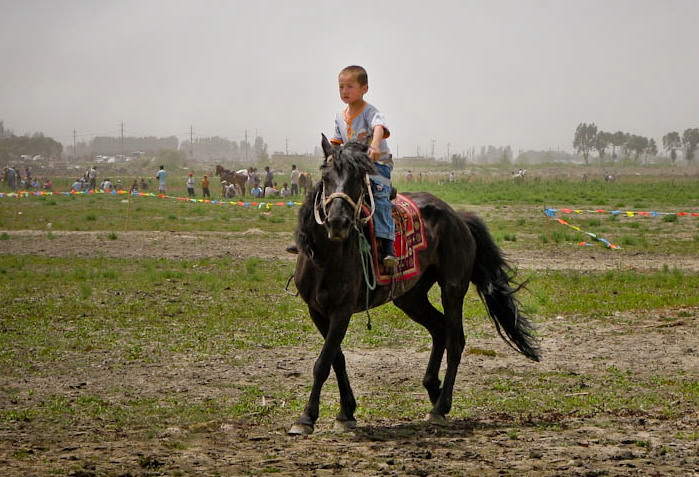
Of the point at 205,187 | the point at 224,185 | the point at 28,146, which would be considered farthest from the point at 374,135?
the point at 28,146

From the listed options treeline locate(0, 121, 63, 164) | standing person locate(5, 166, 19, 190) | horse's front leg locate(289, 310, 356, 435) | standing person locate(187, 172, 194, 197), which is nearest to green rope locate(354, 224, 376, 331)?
horse's front leg locate(289, 310, 356, 435)

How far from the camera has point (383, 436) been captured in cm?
659

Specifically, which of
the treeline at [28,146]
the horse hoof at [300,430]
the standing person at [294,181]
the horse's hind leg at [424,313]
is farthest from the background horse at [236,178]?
the treeline at [28,146]

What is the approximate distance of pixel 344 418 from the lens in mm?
6871

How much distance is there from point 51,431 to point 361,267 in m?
2.60

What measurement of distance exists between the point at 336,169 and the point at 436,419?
6.95 feet

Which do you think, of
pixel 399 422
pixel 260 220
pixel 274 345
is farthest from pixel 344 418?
pixel 260 220

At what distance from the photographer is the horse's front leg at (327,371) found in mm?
6594

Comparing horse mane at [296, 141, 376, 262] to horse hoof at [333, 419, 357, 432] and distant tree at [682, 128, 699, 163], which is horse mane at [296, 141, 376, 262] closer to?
horse hoof at [333, 419, 357, 432]

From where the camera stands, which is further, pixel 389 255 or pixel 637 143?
pixel 637 143

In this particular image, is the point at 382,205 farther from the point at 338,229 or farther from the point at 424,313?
the point at 424,313

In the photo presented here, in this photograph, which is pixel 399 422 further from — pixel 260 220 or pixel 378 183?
pixel 260 220

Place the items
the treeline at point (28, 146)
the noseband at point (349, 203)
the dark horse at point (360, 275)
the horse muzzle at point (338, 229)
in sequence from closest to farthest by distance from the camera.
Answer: the horse muzzle at point (338, 229) < the noseband at point (349, 203) < the dark horse at point (360, 275) < the treeline at point (28, 146)

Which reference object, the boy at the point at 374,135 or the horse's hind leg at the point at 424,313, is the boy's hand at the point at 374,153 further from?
the horse's hind leg at the point at 424,313
